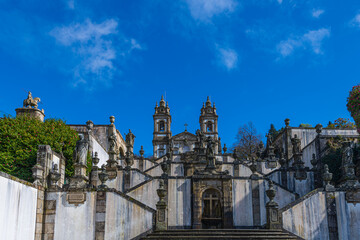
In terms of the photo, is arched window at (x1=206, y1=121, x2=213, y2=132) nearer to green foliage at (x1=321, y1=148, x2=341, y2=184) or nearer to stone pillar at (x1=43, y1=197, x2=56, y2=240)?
green foliage at (x1=321, y1=148, x2=341, y2=184)

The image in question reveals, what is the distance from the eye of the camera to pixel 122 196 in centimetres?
1350

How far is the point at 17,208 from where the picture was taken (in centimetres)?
1083

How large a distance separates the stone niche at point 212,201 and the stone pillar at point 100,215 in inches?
207

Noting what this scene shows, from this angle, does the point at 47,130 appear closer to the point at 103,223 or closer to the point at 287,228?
the point at 103,223

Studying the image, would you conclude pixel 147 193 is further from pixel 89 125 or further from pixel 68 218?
pixel 89 125

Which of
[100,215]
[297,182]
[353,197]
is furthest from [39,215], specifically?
[297,182]

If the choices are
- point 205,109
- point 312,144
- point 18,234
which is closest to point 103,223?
point 18,234

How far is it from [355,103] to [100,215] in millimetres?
15946

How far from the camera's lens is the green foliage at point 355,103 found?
20594 millimetres

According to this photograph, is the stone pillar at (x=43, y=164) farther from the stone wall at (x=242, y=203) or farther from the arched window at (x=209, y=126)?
the arched window at (x=209, y=126)

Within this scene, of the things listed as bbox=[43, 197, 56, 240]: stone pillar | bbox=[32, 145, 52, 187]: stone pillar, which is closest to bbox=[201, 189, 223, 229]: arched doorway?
bbox=[43, 197, 56, 240]: stone pillar

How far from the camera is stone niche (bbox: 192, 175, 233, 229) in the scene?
1675cm

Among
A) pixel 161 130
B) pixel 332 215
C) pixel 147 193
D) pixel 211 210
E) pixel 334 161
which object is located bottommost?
pixel 332 215

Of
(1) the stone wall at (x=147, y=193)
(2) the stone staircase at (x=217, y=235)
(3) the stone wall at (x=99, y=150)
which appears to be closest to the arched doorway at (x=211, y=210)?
(1) the stone wall at (x=147, y=193)
